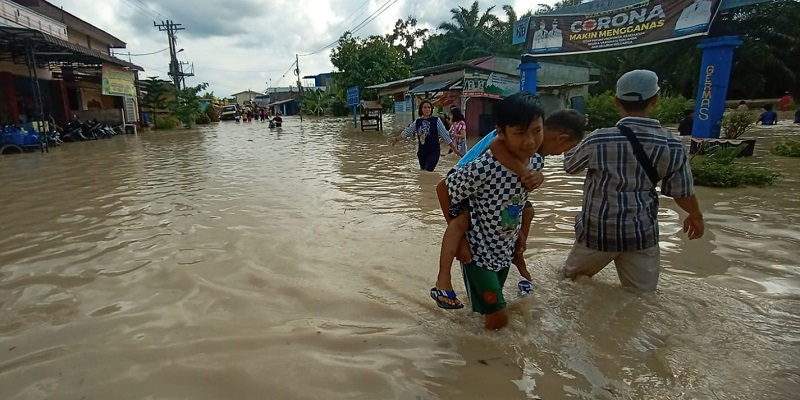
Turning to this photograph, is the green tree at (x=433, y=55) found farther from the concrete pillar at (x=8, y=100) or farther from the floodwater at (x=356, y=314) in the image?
the floodwater at (x=356, y=314)

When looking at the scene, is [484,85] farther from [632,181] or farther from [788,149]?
[632,181]

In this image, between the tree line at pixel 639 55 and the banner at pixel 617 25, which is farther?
the tree line at pixel 639 55

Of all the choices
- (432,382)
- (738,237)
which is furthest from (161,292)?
(738,237)

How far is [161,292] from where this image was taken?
3.31m

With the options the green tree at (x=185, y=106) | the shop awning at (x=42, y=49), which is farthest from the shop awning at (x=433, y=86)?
the green tree at (x=185, y=106)

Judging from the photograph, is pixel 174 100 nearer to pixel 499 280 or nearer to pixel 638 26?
pixel 638 26

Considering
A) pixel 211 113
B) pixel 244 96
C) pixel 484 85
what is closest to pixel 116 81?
pixel 484 85

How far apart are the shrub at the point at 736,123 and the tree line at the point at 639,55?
10285mm

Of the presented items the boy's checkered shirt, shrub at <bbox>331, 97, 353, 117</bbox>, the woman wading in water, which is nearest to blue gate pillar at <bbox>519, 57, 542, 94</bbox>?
the woman wading in water

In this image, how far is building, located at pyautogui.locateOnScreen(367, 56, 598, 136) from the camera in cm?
1680

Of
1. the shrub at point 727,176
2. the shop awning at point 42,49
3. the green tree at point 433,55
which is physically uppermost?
the green tree at point 433,55

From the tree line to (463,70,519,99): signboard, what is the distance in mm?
4767

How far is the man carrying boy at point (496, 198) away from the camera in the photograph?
7.28 feet

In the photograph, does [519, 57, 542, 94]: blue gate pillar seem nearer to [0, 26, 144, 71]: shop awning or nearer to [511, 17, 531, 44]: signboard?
[511, 17, 531, 44]: signboard
